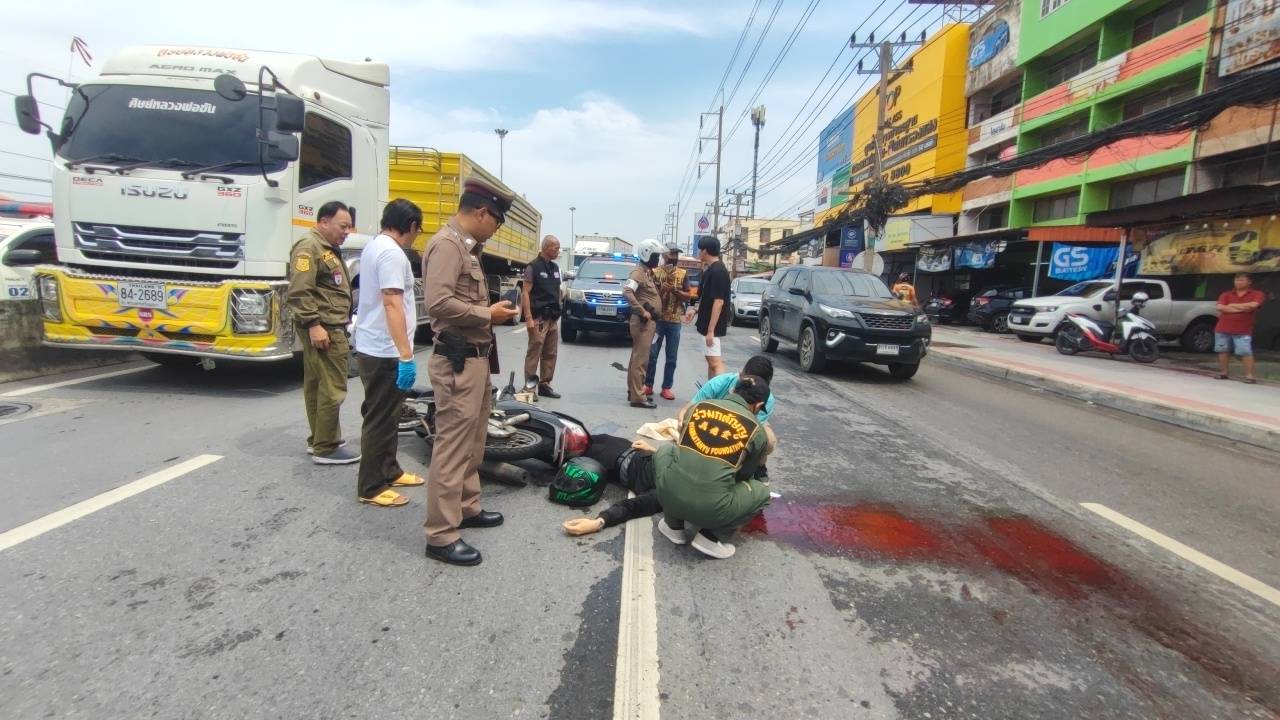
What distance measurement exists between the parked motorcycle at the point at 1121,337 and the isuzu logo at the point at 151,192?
1583cm

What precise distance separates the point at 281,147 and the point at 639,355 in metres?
3.93

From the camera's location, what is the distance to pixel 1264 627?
276cm

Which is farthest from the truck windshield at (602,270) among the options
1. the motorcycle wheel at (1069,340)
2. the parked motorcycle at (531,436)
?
the motorcycle wheel at (1069,340)

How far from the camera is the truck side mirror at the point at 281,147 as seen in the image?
→ 5.69 meters

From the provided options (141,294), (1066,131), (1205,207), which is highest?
(1066,131)

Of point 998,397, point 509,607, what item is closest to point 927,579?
point 509,607

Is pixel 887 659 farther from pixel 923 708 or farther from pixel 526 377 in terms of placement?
pixel 526 377

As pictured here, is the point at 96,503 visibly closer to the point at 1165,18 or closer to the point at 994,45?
the point at 1165,18

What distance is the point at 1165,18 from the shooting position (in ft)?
60.3

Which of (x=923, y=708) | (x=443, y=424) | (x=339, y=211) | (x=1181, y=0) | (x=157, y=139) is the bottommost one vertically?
(x=923, y=708)

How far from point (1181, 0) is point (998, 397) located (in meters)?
17.3

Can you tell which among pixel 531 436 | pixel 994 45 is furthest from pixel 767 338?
pixel 994 45

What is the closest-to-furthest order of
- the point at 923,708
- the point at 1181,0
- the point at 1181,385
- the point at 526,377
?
the point at 923,708
the point at 526,377
the point at 1181,385
the point at 1181,0

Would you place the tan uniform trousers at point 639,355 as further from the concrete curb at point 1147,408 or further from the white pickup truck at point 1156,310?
the white pickup truck at point 1156,310
